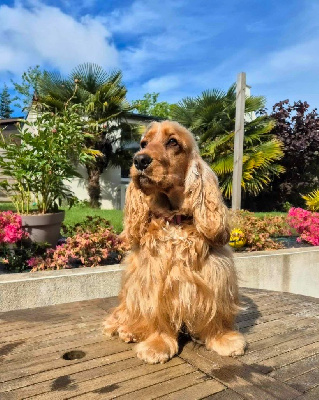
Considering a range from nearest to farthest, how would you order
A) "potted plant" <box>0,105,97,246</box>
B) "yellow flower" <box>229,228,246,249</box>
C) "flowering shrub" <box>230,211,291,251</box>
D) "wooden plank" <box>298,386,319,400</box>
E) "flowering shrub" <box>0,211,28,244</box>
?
"wooden plank" <box>298,386,319,400</box> → "flowering shrub" <box>0,211,28,244</box> → "potted plant" <box>0,105,97,246</box> → "yellow flower" <box>229,228,246,249</box> → "flowering shrub" <box>230,211,291,251</box>

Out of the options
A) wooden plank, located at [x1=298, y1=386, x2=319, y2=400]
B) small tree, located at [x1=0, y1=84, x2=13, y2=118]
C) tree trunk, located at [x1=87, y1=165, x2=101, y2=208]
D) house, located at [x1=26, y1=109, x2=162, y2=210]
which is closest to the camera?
wooden plank, located at [x1=298, y1=386, x2=319, y2=400]

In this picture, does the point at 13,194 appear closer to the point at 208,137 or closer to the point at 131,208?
the point at 131,208

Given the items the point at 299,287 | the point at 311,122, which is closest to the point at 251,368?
the point at 299,287

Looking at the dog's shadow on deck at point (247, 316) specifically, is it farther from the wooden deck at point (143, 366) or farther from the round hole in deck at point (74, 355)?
the round hole in deck at point (74, 355)

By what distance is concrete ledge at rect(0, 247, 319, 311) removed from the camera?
11.3ft

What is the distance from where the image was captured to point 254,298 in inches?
128

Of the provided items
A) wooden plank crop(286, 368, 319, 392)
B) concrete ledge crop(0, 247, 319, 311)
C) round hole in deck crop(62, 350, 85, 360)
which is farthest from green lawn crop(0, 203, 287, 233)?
wooden plank crop(286, 368, 319, 392)

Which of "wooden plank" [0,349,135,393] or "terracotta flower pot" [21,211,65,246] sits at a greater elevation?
"terracotta flower pot" [21,211,65,246]

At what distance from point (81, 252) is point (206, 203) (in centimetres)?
266

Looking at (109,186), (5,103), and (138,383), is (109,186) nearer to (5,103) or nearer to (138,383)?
(138,383)

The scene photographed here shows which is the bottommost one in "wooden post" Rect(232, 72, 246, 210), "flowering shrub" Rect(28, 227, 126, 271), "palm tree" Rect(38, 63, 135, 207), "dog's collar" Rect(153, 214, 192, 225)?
"flowering shrub" Rect(28, 227, 126, 271)

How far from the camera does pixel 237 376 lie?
174cm

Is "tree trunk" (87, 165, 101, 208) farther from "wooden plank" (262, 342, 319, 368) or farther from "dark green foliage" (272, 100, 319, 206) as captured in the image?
"wooden plank" (262, 342, 319, 368)

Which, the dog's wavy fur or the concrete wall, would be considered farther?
the concrete wall
